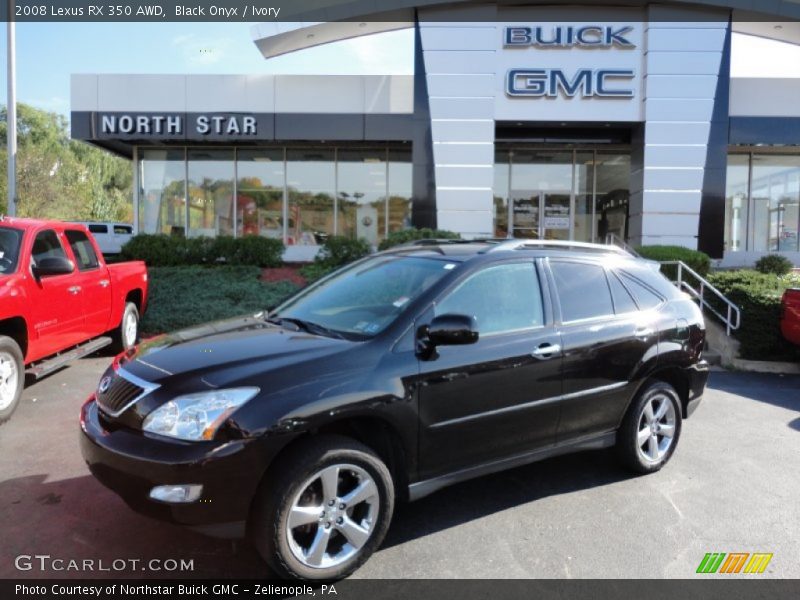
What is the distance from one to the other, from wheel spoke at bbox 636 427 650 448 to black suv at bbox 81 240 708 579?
0.01m

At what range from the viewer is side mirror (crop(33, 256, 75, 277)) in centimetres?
598

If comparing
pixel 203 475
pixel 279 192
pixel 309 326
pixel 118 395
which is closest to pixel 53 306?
pixel 118 395

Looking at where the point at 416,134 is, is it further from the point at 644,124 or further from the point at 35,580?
the point at 35,580

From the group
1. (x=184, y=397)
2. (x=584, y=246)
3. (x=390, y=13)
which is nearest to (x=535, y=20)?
(x=390, y=13)

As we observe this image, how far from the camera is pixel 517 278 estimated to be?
4.09 meters

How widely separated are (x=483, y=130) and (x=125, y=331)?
414 inches

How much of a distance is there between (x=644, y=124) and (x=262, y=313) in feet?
46.7

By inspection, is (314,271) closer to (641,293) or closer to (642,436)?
(641,293)

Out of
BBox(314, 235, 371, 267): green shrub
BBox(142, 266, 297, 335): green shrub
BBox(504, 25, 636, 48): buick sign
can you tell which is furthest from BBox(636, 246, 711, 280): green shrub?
BBox(142, 266, 297, 335): green shrub

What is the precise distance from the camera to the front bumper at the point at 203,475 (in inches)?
113

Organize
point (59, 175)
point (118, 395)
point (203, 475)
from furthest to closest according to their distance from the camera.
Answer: point (59, 175) < point (118, 395) < point (203, 475)

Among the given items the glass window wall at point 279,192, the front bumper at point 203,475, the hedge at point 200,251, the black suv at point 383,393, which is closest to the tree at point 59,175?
the glass window wall at point 279,192

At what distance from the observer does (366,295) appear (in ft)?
13.4

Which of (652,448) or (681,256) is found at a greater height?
(681,256)
